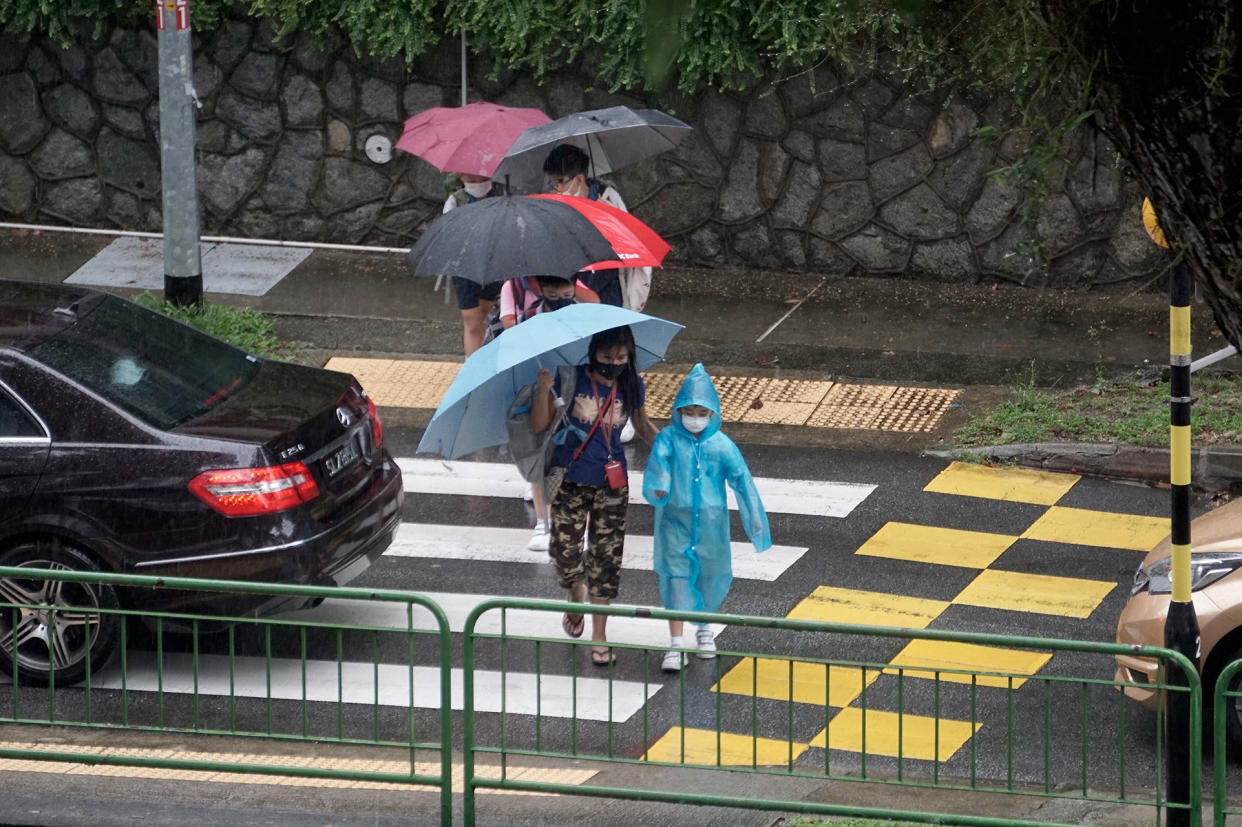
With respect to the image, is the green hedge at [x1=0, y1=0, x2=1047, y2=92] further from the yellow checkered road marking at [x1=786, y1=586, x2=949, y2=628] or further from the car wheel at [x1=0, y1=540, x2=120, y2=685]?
the car wheel at [x1=0, y1=540, x2=120, y2=685]

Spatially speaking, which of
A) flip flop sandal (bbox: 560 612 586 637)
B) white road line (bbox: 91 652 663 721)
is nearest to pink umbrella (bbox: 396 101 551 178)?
flip flop sandal (bbox: 560 612 586 637)

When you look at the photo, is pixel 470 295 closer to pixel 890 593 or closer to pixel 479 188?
pixel 479 188

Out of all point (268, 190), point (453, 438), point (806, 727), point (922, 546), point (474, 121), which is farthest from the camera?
point (268, 190)

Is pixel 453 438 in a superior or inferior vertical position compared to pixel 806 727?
superior

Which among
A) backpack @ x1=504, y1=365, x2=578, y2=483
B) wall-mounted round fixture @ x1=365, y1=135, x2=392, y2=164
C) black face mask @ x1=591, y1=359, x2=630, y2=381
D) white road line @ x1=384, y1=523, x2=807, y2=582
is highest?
wall-mounted round fixture @ x1=365, y1=135, x2=392, y2=164

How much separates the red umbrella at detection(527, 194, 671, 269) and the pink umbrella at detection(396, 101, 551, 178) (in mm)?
1539

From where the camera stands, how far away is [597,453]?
26.5 feet

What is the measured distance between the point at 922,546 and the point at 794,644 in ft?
4.99

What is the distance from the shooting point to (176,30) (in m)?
12.5

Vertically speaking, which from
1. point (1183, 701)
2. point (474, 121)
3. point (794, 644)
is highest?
point (474, 121)

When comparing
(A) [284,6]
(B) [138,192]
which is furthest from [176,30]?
(B) [138,192]

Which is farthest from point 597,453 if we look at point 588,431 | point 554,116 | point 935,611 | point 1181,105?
point 554,116

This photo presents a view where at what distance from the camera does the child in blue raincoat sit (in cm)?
796

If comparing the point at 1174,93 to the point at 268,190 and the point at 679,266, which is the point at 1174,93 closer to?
the point at 679,266
